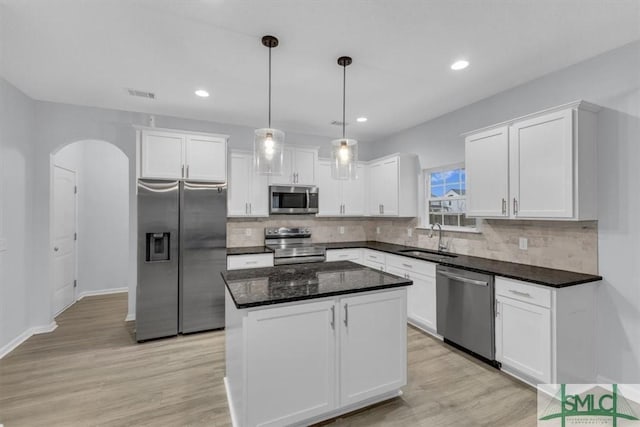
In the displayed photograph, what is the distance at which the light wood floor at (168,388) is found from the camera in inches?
81.8

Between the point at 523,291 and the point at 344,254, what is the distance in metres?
2.48

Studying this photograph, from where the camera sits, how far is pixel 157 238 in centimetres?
341

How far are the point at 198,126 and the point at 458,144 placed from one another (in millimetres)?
3573

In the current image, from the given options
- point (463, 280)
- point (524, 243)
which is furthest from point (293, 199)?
point (524, 243)

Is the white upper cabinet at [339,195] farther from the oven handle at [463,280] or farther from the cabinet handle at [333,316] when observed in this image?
the cabinet handle at [333,316]

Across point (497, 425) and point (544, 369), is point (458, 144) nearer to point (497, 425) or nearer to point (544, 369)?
point (544, 369)

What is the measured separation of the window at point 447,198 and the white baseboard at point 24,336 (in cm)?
510

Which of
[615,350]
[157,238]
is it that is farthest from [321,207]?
[615,350]

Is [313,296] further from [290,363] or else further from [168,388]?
[168,388]

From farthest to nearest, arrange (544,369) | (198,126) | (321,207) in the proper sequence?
(321,207) → (198,126) → (544,369)

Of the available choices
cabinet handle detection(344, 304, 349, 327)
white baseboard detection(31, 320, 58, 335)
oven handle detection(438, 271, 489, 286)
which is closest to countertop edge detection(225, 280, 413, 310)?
cabinet handle detection(344, 304, 349, 327)

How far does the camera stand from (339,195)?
4.89 metres

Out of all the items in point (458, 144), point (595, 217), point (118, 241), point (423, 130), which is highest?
point (423, 130)

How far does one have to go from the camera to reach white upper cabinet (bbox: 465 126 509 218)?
9.33ft
